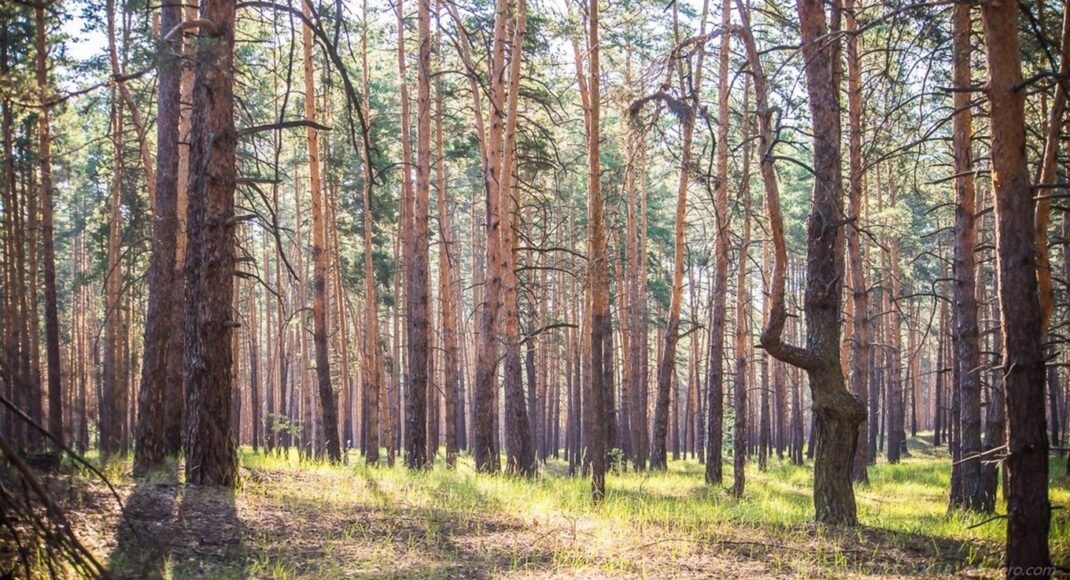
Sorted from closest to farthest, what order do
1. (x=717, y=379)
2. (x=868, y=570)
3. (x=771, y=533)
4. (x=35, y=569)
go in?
(x=35, y=569), (x=868, y=570), (x=771, y=533), (x=717, y=379)

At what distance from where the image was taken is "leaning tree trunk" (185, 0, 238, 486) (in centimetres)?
786

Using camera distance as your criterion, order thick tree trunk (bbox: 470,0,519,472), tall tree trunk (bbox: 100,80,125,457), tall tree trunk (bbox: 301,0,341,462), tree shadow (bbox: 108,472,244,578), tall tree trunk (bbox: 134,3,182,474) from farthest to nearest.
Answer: tall tree trunk (bbox: 301,0,341,462)
thick tree trunk (bbox: 470,0,519,472)
tall tree trunk (bbox: 100,80,125,457)
tall tree trunk (bbox: 134,3,182,474)
tree shadow (bbox: 108,472,244,578)

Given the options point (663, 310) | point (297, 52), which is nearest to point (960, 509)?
point (297, 52)

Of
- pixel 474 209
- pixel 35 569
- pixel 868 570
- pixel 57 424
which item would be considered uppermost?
pixel 474 209

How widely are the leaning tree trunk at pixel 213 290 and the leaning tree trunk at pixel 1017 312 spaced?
6828 mm

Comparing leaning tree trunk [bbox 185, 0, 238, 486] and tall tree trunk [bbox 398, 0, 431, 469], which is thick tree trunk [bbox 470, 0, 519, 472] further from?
leaning tree trunk [bbox 185, 0, 238, 486]

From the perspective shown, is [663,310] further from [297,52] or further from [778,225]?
[778,225]

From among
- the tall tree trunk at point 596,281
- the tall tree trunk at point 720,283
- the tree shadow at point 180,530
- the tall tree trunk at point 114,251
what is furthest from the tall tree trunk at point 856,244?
the tall tree trunk at point 114,251

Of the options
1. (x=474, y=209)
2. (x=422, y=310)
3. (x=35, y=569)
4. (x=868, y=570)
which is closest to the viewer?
(x=35, y=569)

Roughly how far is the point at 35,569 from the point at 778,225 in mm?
6686

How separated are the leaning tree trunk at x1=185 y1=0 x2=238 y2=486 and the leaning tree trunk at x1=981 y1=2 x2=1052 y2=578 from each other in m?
6.83

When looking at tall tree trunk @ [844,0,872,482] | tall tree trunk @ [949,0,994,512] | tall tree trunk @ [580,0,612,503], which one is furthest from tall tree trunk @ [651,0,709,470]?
tall tree trunk @ [580,0,612,503]

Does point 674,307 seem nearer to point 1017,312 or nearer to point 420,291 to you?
point 420,291

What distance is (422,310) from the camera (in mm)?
13969
